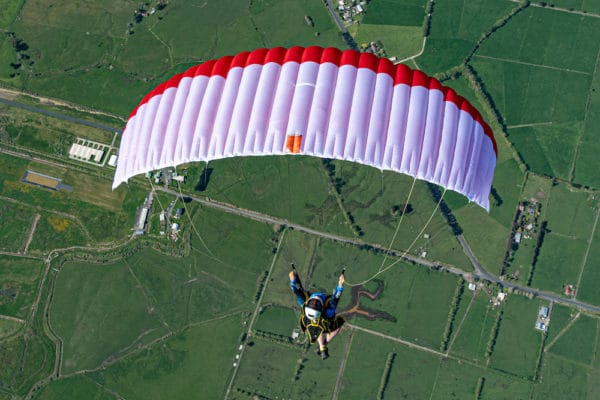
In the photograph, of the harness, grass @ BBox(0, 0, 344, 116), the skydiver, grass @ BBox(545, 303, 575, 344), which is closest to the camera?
the skydiver

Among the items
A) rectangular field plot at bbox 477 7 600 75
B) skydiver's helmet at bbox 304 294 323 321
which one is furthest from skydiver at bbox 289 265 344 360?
rectangular field plot at bbox 477 7 600 75

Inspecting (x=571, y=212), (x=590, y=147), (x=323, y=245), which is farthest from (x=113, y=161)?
(x=590, y=147)

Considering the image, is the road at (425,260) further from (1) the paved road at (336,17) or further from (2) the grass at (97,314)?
(1) the paved road at (336,17)

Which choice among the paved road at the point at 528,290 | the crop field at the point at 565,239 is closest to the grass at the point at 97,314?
the paved road at the point at 528,290

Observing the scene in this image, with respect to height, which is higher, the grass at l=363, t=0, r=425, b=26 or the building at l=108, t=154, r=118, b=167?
the grass at l=363, t=0, r=425, b=26

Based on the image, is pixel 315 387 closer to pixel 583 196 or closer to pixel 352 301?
pixel 352 301

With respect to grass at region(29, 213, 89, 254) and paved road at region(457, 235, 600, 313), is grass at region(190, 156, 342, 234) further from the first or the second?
grass at region(29, 213, 89, 254)
